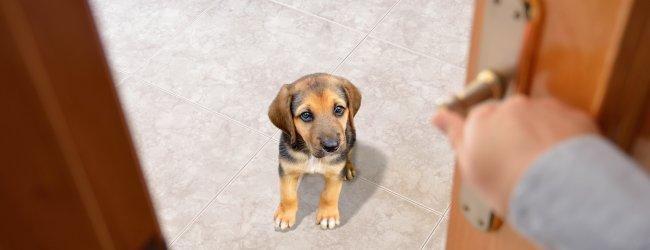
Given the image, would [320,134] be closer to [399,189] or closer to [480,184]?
[399,189]

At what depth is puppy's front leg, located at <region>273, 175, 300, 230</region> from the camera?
6.47 ft

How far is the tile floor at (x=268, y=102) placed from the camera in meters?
2.07

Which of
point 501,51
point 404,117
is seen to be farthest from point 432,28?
point 501,51

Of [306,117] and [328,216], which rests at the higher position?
[306,117]

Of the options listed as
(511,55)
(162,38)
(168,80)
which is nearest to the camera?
(511,55)

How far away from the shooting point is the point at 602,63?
22.3 inches

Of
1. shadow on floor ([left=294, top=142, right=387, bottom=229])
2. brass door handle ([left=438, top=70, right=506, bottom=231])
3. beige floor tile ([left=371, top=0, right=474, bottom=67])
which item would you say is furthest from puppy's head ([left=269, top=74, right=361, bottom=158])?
brass door handle ([left=438, top=70, right=506, bottom=231])

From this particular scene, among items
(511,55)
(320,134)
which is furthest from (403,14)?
(511,55)

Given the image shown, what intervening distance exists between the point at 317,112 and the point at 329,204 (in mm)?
287

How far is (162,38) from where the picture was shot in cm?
263

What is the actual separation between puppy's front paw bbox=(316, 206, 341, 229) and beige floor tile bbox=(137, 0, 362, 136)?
348 millimetres

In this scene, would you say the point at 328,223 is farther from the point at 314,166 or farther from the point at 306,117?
the point at 306,117

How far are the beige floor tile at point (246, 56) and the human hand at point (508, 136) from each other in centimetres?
169

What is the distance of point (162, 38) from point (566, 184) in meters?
2.24
